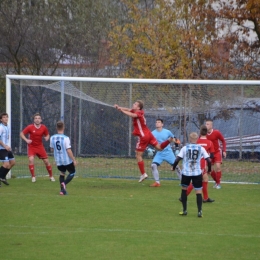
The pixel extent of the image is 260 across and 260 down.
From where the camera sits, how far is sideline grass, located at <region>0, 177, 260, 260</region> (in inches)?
354

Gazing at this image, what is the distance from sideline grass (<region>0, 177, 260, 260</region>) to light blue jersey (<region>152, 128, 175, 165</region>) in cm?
77

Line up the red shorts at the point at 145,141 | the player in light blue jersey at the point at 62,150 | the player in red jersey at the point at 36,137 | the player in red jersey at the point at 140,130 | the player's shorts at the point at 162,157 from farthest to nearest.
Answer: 1. the player in red jersey at the point at 36,137
2. the player's shorts at the point at 162,157
3. the red shorts at the point at 145,141
4. the player in red jersey at the point at 140,130
5. the player in light blue jersey at the point at 62,150

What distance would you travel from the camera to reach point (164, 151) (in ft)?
54.5

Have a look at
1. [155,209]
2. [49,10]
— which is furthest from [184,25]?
[155,209]

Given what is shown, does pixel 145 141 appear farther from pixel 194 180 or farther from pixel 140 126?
pixel 194 180

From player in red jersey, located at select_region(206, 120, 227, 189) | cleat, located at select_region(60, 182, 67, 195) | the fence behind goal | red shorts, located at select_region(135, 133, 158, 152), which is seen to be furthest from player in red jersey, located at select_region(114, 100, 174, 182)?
cleat, located at select_region(60, 182, 67, 195)

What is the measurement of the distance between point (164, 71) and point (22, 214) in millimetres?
14097

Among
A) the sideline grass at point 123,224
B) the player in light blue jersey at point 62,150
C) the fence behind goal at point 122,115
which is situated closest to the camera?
the sideline grass at point 123,224

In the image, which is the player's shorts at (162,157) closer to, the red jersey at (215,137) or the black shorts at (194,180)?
the red jersey at (215,137)

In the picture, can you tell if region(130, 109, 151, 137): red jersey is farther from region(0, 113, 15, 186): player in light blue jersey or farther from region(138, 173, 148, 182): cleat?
region(0, 113, 15, 186): player in light blue jersey

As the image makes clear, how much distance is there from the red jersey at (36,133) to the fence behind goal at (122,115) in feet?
3.21

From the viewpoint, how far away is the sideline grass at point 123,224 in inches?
354

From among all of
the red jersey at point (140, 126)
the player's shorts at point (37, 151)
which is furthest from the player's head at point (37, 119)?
the red jersey at point (140, 126)

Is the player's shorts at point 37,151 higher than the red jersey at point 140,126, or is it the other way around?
the red jersey at point 140,126
